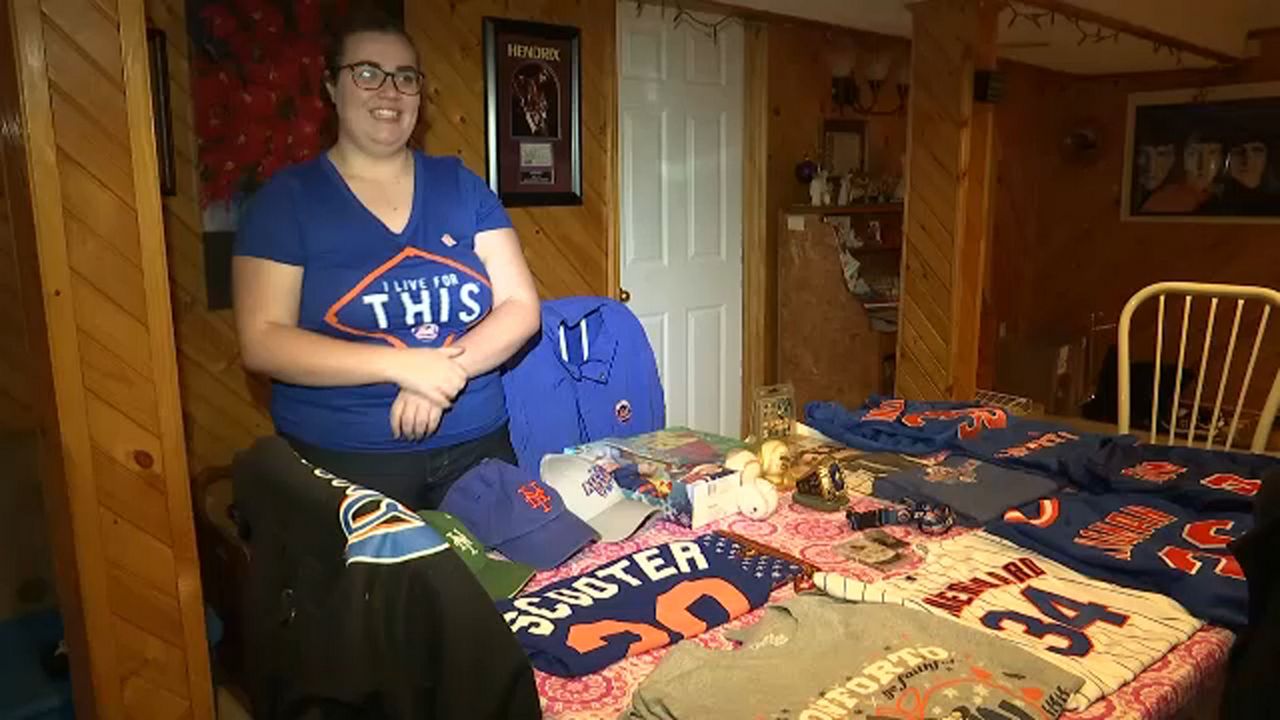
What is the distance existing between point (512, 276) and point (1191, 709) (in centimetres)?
122

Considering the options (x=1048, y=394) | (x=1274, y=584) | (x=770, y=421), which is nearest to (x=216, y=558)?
(x=770, y=421)

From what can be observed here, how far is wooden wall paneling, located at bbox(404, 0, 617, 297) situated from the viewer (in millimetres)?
3240

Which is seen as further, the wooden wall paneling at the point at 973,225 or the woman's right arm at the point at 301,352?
the wooden wall paneling at the point at 973,225

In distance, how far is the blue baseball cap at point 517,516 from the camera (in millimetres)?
1372

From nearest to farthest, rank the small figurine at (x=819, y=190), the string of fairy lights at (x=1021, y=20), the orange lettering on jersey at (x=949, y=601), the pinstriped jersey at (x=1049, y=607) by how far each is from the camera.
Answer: the pinstriped jersey at (x=1049, y=607)
the orange lettering on jersey at (x=949, y=601)
the string of fairy lights at (x=1021, y=20)
the small figurine at (x=819, y=190)

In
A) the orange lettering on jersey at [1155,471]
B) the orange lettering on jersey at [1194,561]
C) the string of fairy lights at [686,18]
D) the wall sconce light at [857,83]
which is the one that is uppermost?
the string of fairy lights at [686,18]

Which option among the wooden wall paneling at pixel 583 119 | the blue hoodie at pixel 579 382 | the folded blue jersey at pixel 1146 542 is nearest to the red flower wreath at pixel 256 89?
the wooden wall paneling at pixel 583 119

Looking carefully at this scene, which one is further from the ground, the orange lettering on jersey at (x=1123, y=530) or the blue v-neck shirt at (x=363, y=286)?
the blue v-neck shirt at (x=363, y=286)

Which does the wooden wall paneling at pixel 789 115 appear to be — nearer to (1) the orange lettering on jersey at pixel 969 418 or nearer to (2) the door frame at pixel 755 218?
(2) the door frame at pixel 755 218

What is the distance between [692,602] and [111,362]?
3.33 feet

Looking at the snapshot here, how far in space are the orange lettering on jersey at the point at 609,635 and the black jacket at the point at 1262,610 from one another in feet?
1.99

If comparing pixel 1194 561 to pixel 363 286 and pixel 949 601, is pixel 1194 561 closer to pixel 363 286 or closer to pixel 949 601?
pixel 949 601

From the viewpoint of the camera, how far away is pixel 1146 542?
55.1 inches

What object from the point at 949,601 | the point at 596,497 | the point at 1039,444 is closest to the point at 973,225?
the point at 1039,444
